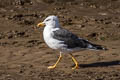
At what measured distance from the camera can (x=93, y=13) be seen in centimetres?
1692

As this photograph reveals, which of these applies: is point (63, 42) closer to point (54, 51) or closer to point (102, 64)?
point (102, 64)

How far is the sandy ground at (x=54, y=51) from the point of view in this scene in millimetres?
10406

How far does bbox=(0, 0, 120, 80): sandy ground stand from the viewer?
410 inches

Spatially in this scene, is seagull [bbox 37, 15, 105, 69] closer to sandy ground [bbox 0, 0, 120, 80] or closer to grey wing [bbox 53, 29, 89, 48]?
grey wing [bbox 53, 29, 89, 48]

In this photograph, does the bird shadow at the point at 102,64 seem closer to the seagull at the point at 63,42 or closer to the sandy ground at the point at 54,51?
the sandy ground at the point at 54,51

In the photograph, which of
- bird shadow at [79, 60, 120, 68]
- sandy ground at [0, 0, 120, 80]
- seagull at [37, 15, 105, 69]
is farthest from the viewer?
bird shadow at [79, 60, 120, 68]

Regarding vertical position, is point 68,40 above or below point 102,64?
above

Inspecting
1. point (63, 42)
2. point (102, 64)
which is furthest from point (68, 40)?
point (102, 64)

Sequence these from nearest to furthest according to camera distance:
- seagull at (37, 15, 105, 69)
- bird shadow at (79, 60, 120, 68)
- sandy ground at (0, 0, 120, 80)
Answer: sandy ground at (0, 0, 120, 80) → seagull at (37, 15, 105, 69) → bird shadow at (79, 60, 120, 68)

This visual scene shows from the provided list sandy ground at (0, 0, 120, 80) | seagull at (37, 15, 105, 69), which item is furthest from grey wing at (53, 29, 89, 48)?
sandy ground at (0, 0, 120, 80)

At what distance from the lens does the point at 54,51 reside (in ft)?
40.9

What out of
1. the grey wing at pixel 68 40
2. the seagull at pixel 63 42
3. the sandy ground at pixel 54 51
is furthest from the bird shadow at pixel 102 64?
the grey wing at pixel 68 40

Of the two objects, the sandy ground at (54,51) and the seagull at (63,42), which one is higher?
the seagull at (63,42)

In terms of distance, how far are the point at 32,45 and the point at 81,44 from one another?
2514mm
